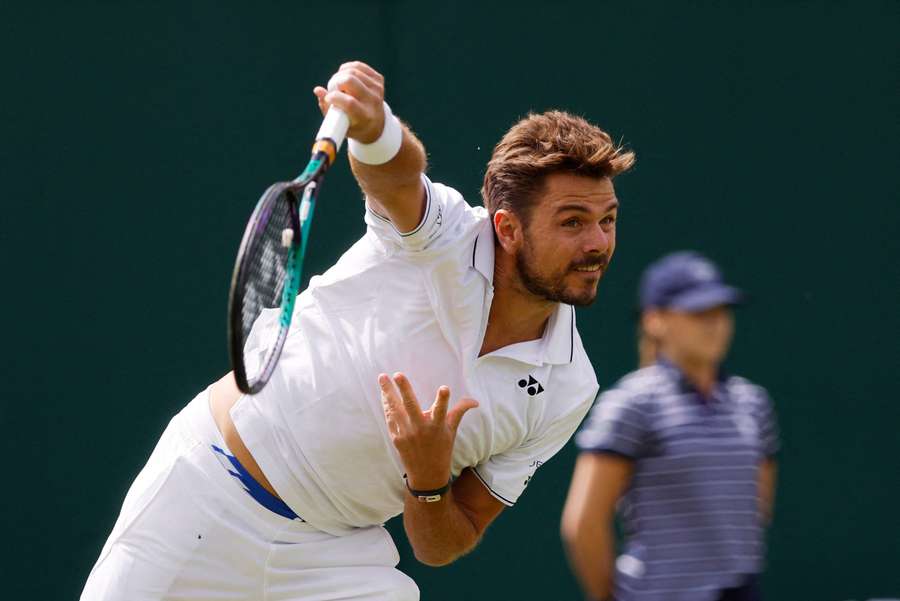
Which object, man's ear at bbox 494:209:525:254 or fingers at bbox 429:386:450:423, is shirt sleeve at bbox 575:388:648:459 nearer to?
fingers at bbox 429:386:450:423

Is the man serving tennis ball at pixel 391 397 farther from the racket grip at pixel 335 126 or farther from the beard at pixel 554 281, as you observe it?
the racket grip at pixel 335 126

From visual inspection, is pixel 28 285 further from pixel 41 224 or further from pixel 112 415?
pixel 112 415

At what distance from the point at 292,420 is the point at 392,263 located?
0.40m

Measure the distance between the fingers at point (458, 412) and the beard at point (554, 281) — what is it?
11.6 inches

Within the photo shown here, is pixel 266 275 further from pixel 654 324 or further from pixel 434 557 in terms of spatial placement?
pixel 434 557

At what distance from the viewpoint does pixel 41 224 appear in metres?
4.36

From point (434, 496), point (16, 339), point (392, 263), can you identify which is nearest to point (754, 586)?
A: point (434, 496)

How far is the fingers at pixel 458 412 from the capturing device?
3.07m

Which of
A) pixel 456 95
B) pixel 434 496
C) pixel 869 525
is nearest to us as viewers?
pixel 434 496

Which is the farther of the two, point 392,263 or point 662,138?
point 662,138

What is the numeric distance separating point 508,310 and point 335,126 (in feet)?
2.41

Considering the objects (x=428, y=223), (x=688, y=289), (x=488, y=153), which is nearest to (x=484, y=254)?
(x=428, y=223)

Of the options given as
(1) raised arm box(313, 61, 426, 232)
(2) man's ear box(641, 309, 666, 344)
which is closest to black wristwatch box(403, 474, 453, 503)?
Answer: (1) raised arm box(313, 61, 426, 232)

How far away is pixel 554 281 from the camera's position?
10.3ft
